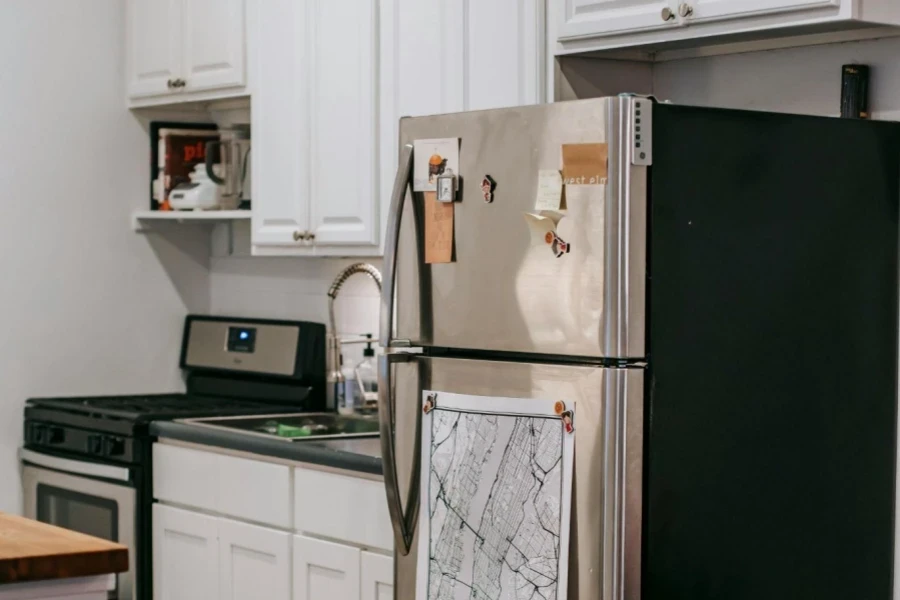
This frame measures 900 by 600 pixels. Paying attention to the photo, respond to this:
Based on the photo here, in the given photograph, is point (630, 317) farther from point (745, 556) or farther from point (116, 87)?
point (116, 87)

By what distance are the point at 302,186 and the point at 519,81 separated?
95 centimetres

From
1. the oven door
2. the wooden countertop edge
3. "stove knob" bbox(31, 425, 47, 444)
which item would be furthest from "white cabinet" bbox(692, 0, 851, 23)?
"stove knob" bbox(31, 425, 47, 444)

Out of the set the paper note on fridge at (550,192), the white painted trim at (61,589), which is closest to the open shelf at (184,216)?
the paper note on fridge at (550,192)

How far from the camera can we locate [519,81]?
332cm

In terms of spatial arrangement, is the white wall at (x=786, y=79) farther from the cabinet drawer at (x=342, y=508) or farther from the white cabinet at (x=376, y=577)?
the white cabinet at (x=376, y=577)

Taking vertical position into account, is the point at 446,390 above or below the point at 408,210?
below

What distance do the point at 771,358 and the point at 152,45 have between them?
2.67m

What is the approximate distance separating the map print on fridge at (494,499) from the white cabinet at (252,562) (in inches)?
37.1

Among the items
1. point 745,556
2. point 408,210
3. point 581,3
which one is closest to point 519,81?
point 581,3

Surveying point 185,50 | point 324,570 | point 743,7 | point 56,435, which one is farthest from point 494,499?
point 185,50

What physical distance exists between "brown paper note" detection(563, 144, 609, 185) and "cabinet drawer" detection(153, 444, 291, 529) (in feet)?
4.80

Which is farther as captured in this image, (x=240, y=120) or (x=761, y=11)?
(x=240, y=120)

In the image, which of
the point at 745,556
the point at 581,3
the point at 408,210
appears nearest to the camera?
the point at 745,556

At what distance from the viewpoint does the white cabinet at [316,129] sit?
3.81 meters
